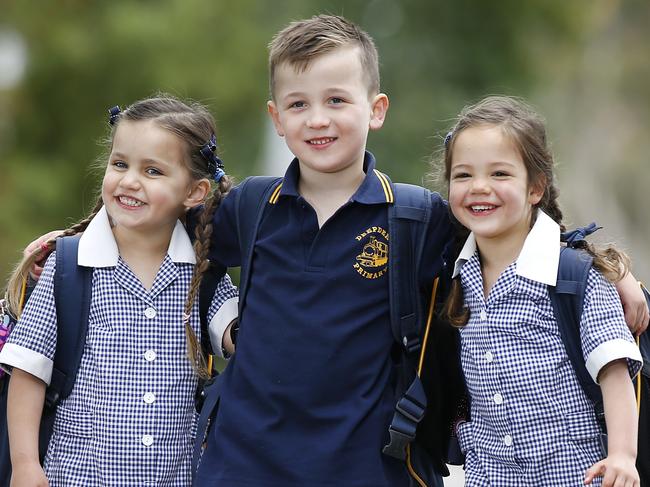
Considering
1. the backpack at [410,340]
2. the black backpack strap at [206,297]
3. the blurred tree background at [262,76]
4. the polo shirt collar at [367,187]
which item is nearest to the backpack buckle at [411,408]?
the backpack at [410,340]

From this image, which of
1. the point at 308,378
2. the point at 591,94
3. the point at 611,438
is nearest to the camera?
the point at 611,438

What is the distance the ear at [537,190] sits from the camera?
3.44 m

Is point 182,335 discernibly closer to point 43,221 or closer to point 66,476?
point 66,476

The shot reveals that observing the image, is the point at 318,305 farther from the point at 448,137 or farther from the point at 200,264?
the point at 448,137

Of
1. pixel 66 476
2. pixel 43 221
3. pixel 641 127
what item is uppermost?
pixel 641 127

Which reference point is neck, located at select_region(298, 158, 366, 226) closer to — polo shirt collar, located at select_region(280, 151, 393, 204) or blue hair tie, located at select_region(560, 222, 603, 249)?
polo shirt collar, located at select_region(280, 151, 393, 204)

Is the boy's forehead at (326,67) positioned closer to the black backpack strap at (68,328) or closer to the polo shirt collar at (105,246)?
the polo shirt collar at (105,246)

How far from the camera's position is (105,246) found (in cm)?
361

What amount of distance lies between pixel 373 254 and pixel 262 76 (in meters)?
11.0

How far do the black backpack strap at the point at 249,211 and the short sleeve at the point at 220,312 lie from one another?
0.48 ft

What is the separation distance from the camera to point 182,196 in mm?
3705

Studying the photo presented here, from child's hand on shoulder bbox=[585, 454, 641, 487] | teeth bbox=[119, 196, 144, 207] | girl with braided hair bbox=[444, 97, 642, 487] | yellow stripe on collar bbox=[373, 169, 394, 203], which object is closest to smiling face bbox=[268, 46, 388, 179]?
yellow stripe on collar bbox=[373, 169, 394, 203]

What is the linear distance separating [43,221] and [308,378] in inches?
359

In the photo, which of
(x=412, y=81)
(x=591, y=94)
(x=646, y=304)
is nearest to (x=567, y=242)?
(x=646, y=304)
